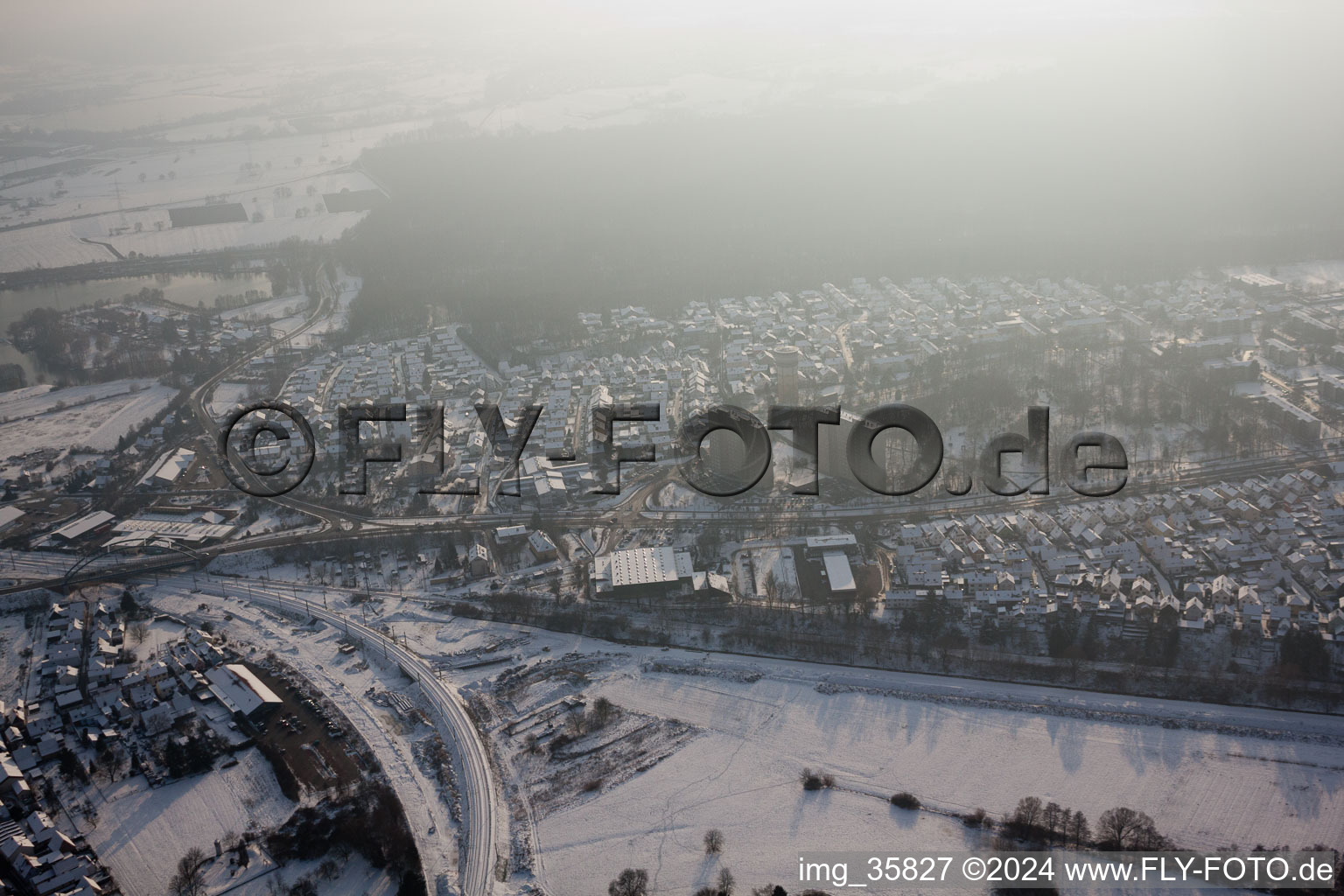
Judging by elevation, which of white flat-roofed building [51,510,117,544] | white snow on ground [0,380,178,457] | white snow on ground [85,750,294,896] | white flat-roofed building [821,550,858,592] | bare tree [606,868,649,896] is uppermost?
white snow on ground [0,380,178,457]

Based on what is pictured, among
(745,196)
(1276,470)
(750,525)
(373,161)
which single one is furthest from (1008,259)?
(373,161)

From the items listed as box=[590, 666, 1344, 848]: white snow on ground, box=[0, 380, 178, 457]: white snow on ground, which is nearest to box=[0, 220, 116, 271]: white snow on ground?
box=[0, 380, 178, 457]: white snow on ground

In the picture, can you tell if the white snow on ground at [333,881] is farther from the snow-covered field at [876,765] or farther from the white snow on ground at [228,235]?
the white snow on ground at [228,235]

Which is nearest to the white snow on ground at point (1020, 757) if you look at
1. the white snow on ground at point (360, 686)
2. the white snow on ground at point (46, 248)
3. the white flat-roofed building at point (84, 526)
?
the white snow on ground at point (360, 686)

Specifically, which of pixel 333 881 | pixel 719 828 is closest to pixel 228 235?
pixel 333 881

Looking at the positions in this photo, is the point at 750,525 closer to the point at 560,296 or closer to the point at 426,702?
the point at 426,702

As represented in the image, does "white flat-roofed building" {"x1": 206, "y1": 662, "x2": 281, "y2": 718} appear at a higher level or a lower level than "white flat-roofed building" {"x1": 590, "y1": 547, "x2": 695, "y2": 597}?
lower

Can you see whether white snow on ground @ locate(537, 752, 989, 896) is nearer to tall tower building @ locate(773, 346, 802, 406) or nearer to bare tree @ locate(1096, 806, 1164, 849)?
bare tree @ locate(1096, 806, 1164, 849)
